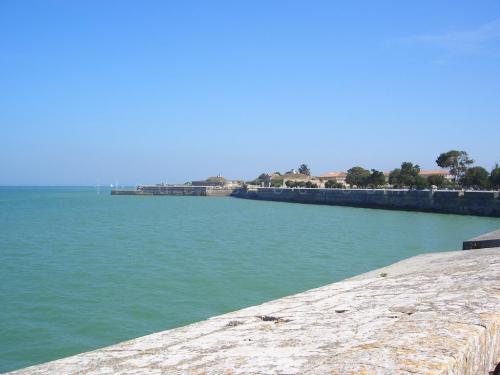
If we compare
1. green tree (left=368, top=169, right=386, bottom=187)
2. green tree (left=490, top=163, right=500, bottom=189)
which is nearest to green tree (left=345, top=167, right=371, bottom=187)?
green tree (left=368, top=169, right=386, bottom=187)

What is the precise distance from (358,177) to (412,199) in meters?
45.8

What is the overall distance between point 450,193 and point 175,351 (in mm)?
55440

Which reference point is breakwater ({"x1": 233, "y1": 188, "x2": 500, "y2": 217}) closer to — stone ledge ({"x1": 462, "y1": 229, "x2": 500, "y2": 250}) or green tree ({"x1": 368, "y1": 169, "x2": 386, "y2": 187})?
green tree ({"x1": 368, "y1": 169, "x2": 386, "y2": 187})

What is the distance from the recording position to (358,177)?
104 metres

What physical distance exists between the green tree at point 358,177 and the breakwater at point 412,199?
63.7 ft

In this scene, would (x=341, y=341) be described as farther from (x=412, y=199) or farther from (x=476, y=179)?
(x=476, y=179)

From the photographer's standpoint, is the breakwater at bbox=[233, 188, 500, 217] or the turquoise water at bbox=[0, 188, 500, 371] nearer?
the turquoise water at bbox=[0, 188, 500, 371]

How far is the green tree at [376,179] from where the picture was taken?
305ft

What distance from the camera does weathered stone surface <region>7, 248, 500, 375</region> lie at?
2.15m

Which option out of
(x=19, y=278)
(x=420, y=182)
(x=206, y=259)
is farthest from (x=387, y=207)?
(x=19, y=278)

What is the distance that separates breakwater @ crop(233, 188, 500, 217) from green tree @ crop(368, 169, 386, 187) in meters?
17.8

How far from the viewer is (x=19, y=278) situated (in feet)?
48.7

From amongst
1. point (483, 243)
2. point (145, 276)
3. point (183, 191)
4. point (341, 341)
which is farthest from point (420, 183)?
point (341, 341)

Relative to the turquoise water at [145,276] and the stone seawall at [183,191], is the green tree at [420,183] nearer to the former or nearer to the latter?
the stone seawall at [183,191]
